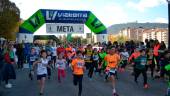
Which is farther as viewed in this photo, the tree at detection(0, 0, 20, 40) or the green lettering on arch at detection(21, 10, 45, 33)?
the tree at detection(0, 0, 20, 40)

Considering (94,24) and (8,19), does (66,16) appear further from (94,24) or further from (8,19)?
(8,19)

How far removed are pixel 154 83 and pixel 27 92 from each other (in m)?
5.86

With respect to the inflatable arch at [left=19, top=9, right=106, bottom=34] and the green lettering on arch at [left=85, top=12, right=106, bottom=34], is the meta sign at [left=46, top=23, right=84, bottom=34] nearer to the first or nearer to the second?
the inflatable arch at [left=19, top=9, right=106, bottom=34]

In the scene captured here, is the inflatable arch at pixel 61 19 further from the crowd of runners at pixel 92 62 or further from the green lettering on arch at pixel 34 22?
the crowd of runners at pixel 92 62

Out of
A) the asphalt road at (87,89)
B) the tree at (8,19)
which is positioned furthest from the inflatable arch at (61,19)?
the tree at (8,19)

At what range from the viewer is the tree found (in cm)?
7881

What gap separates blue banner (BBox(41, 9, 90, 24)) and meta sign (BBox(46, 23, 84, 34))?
0.28 m

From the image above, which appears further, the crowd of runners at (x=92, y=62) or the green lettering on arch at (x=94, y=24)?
the green lettering on arch at (x=94, y=24)

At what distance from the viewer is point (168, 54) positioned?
18.7 meters

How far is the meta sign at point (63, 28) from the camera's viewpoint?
1212 inches

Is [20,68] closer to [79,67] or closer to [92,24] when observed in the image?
[92,24]

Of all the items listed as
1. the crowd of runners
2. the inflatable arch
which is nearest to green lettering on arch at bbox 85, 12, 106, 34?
the inflatable arch

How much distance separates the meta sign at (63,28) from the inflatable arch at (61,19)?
0.28 metres

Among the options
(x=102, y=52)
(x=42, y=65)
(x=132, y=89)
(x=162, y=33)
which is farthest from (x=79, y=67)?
(x=162, y=33)
